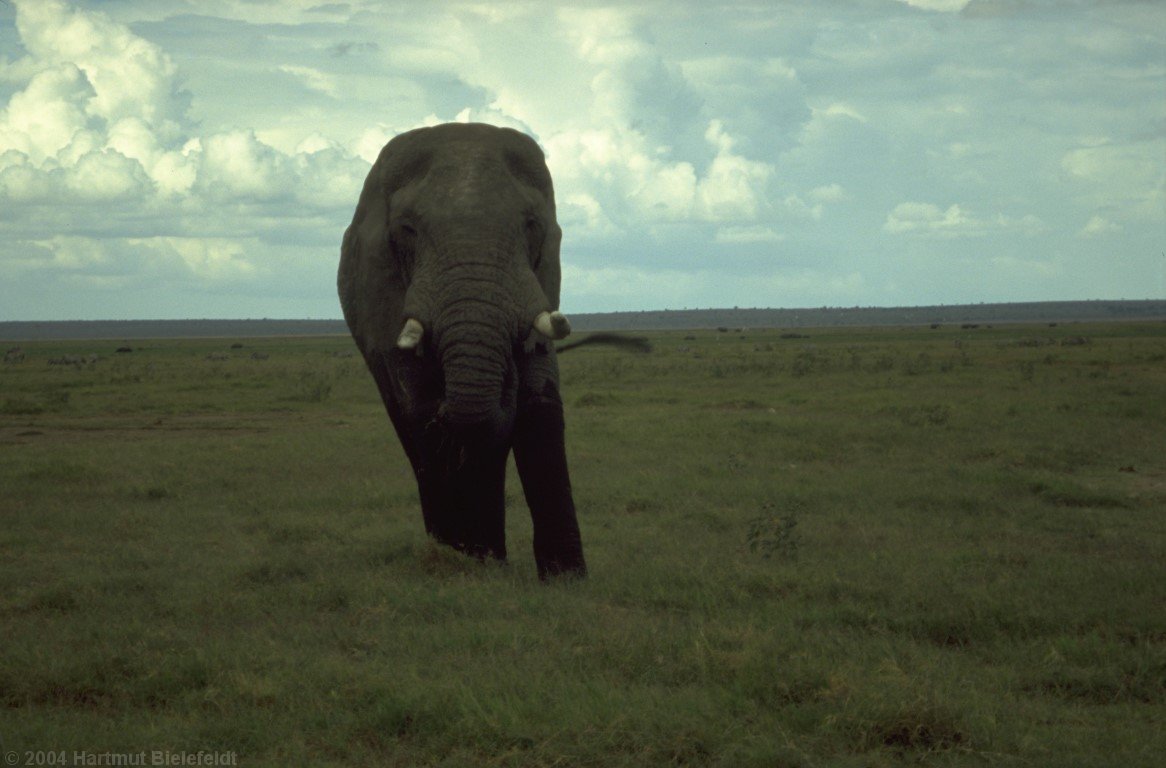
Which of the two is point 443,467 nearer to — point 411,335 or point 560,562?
point 560,562

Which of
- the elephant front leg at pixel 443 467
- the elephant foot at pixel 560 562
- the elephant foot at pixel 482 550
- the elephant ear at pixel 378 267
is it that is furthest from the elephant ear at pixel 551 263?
the elephant foot at pixel 482 550

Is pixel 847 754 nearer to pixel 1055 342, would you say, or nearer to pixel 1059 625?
pixel 1059 625

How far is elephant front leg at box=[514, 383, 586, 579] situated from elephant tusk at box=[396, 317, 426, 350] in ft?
2.66

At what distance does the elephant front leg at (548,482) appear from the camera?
288 inches

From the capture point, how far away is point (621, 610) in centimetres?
708

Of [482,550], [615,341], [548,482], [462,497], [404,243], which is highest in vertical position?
[404,243]

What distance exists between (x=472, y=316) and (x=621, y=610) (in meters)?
1.88

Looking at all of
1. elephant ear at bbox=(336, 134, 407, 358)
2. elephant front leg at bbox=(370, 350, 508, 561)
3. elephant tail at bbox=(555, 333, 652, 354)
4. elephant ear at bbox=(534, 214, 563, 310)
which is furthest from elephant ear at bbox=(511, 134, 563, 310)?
elephant front leg at bbox=(370, 350, 508, 561)

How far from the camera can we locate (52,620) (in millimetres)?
6969

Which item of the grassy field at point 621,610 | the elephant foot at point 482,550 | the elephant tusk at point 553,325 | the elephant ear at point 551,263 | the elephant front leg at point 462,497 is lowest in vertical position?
the grassy field at point 621,610

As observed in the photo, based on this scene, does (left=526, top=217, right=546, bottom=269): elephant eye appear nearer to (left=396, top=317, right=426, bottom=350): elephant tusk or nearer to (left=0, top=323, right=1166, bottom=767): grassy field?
(left=396, top=317, right=426, bottom=350): elephant tusk

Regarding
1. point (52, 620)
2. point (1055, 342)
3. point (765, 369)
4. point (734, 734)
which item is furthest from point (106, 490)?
point (1055, 342)

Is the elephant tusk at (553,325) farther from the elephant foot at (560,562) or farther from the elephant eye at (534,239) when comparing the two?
the elephant foot at (560,562)

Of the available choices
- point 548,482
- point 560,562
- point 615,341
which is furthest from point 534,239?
point 560,562
